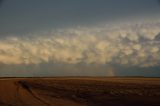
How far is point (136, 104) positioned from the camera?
20.2 meters

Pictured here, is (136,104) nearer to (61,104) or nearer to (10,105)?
(61,104)

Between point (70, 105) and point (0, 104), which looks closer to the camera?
point (70, 105)

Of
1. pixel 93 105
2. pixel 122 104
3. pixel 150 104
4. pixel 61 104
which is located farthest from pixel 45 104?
pixel 150 104

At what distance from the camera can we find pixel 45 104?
20422 millimetres

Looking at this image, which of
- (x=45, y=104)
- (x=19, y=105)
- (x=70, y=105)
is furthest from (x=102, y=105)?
(x=19, y=105)

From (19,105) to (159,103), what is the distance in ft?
25.9

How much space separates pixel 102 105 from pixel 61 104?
2.28 meters

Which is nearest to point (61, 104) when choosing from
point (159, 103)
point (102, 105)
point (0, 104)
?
point (102, 105)

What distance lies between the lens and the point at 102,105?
20031mm

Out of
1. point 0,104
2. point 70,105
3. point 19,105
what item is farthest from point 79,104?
point 0,104

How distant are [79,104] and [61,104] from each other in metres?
1.00

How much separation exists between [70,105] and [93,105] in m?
1.29

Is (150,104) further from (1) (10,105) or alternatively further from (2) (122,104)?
(1) (10,105)

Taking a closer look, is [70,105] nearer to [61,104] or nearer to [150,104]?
[61,104]
